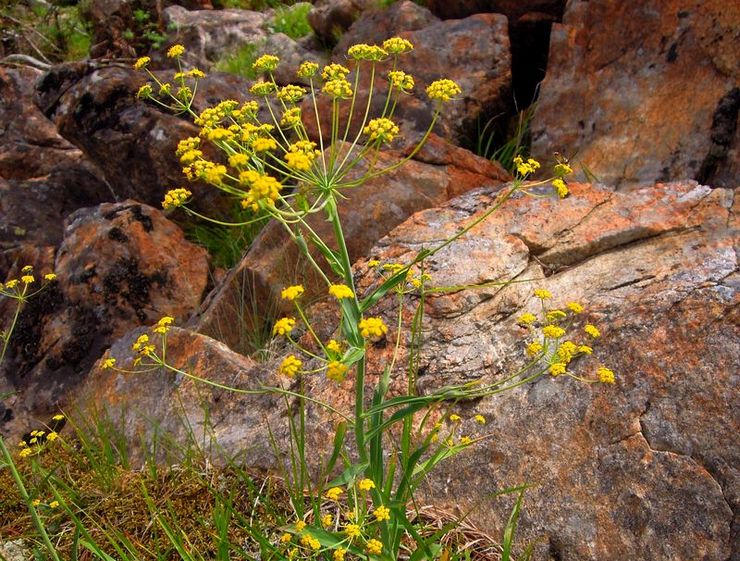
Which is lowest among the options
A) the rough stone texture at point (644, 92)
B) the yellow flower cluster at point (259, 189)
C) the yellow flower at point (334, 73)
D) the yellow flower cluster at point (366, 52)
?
the rough stone texture at point (644, 92)

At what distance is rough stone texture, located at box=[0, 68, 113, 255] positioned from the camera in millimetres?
6547

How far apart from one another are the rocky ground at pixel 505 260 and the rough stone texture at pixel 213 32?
1618 millimetres

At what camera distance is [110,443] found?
379 cm

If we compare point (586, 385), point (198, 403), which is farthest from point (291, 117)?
point (198, 403)

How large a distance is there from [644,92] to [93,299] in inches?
159

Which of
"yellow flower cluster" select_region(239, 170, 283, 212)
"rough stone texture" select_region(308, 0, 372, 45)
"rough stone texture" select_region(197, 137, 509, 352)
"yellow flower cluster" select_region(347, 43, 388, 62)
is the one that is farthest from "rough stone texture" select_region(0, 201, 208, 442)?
"yellow flower cluster" select_region(239, 170, 283, 212)

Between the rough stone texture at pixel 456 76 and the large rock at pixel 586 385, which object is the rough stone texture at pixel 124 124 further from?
the large rock at pixel 586 385

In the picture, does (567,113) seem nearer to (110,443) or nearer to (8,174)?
(110,443)

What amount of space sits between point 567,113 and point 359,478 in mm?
3185

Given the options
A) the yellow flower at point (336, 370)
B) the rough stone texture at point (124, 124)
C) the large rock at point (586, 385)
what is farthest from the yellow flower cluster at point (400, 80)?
the rough stone texture at point (124, 124)

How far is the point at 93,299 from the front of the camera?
5.14m

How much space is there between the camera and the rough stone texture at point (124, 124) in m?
Result: 6.12

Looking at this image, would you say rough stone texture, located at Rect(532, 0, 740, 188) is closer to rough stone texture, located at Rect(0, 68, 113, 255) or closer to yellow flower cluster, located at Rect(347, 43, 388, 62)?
yellow flower cluster, located at Rect(347, 43, 388, 62)

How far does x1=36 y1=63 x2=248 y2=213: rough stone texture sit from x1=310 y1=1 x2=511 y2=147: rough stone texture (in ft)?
3.64
